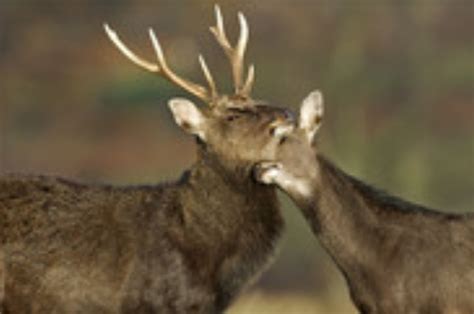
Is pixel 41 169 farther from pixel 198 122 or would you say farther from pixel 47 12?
pixel 198 122

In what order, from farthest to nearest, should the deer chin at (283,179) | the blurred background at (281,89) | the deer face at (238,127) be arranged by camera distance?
the blurred background at (281,89), the deer face at (238,127), the deer chin at (283,179)

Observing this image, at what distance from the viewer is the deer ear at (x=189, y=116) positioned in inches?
548

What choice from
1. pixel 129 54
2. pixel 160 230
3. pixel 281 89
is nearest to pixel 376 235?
pixel 160 230

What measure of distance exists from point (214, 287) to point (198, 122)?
1215mm

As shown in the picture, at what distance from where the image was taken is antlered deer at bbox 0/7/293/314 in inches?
531

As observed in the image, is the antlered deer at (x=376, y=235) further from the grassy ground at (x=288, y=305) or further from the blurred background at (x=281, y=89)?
the blurred background at (x=281, y=89)

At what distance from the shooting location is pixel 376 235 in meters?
13.5

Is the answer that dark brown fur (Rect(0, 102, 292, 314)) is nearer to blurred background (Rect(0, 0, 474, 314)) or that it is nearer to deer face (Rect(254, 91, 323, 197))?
deer face (Rect(254, 91, 323, 197))

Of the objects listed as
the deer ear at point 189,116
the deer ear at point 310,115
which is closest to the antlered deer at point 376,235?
the deer ear at point 310,115

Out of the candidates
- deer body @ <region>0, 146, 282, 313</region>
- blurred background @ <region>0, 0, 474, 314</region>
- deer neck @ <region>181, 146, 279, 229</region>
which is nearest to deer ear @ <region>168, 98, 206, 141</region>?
deer neck @ <region>181, 146, 279, 229</region>

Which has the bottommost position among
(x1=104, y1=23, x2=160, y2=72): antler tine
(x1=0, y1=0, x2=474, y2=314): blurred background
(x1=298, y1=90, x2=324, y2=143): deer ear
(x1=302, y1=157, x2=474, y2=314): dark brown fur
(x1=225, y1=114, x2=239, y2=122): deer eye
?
(x1=0, y1=0, x2=474, y2=314): blurred background

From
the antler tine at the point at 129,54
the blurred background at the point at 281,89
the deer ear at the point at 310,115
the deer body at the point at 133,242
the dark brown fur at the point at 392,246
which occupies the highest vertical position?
the antler tine at the point at 129,54

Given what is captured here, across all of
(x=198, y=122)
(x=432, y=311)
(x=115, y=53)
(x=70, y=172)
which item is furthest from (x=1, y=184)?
(x=115, y=53)

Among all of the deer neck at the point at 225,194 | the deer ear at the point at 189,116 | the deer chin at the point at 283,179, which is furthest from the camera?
the deer ear at the point at 189,116
